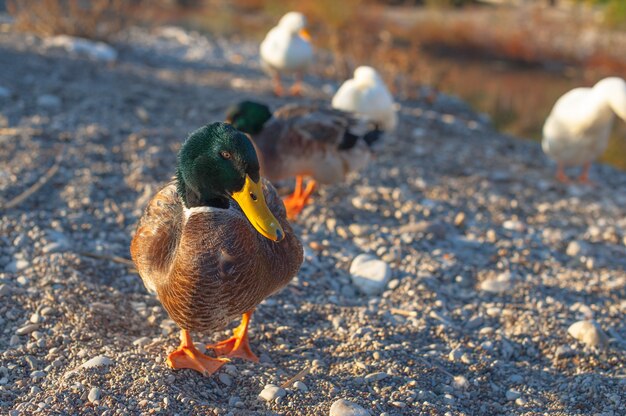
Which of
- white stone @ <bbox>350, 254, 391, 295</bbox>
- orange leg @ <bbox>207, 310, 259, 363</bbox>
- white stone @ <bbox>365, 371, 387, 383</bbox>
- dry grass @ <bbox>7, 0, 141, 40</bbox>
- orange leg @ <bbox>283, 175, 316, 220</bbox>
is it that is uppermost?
white stone @ <bbox>365, 371, 387, 383</bbox>

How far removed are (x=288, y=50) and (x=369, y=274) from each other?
16.1 ft

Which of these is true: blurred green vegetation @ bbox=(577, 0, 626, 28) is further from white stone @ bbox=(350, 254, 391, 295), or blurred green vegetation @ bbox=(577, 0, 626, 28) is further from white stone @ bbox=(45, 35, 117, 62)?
white stone @ bbox=(350, 254, 391, 295)

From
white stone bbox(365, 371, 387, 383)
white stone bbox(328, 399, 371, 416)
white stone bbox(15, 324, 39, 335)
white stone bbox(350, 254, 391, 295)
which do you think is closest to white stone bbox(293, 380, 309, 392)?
white stone bbox(328, 399, 371, 416)

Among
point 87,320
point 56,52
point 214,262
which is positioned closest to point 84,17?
point 56,52

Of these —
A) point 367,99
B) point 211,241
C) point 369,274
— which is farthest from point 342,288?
point 367,99

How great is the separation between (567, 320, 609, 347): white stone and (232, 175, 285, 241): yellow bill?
6.52 feet

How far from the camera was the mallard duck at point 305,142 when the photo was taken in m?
5.13

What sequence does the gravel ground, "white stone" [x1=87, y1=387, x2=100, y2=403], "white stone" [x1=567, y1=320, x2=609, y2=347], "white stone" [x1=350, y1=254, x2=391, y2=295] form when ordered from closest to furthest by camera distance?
"white stone" [x1=87, y1=387, x2=100, y2=403] → the gravel ground → "white stone" [x1=567, y1=320, x2=609, y2=347] → "white stone" [x1=350, y1=254, x2=391, y2=295]

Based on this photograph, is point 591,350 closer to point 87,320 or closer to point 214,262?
point 214,262

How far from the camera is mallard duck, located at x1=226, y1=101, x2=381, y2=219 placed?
16.8ft

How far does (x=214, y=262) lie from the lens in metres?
2.79

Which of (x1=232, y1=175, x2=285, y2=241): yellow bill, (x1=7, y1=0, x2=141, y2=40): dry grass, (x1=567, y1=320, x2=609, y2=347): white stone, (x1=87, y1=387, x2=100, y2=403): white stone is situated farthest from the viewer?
(x1=7, y1=0, x2=141, y2=40): dry grass

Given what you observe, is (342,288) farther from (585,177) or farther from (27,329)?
(585,177)

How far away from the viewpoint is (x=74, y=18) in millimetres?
9922
